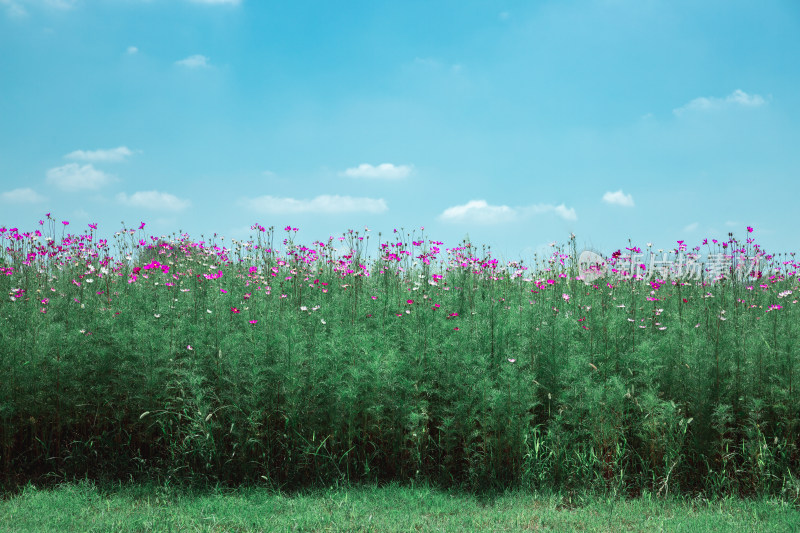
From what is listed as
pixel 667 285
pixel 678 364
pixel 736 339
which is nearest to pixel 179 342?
pixel 678 364

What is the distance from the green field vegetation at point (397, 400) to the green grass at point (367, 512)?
0.72 ft

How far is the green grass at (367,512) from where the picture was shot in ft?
13.0

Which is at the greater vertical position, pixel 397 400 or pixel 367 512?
pixel 397 400

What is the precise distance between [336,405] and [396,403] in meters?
0.51

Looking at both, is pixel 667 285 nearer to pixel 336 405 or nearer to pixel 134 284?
pixel 336 405

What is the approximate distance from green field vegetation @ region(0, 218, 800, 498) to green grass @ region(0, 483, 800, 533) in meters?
0.22

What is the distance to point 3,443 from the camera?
5.18 meters

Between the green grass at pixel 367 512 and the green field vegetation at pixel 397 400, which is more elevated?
the green field vegetation at pixel 397 400

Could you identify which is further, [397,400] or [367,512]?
[397,400]

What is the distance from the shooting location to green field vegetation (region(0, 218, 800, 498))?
15.6 feet

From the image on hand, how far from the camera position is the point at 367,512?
4.16m

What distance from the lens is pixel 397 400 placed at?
487 cm

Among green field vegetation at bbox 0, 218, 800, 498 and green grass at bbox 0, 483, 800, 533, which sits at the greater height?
green field vegetation at bbox 0, 218, 800, 498

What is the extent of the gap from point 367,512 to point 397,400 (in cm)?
99
